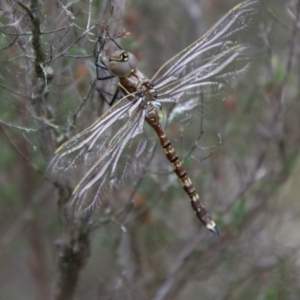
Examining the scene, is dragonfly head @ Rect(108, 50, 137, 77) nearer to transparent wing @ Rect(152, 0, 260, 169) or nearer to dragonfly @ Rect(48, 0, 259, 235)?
dragonfly @ Rect(48, 0, 259, 235)

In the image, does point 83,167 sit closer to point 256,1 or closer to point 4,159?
point 256,1

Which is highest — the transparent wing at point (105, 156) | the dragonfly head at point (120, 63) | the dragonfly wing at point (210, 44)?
the dragonfly wing at point (210, 44)

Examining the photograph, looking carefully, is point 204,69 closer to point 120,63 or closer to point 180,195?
point 120,63

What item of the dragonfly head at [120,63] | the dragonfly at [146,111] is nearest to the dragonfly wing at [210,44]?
the dragonfly at [146,111]

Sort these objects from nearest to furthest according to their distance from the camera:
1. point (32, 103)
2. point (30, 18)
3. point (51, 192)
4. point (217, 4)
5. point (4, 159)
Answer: point (30, 18)
point (32, 103)
point (4, 159)
point (51, 192)
point (217, 4)

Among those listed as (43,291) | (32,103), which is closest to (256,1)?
(32,103)

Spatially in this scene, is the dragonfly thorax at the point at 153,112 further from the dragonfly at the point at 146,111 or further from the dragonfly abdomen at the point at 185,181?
the dragonfly abdomen at the point at 185,181
